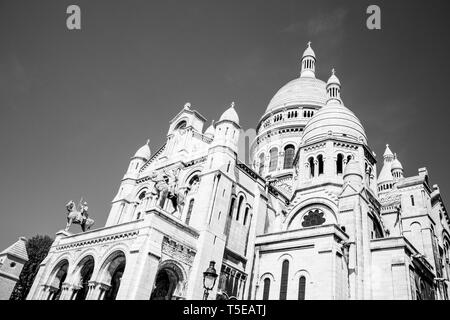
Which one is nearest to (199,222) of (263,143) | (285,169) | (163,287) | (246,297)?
Result: (163,287)

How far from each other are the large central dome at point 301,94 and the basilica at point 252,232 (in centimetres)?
1829

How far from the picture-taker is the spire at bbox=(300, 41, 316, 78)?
221 feet

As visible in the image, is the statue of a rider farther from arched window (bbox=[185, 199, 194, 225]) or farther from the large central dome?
the large central dome

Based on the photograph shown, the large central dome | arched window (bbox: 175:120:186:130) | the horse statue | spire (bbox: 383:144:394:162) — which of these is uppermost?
the large central dome

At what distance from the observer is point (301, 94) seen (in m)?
58.0

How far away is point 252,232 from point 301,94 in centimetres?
3470

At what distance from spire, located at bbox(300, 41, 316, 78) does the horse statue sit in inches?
1969

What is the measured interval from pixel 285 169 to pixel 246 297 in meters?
26.7

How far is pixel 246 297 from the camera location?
26.7 m

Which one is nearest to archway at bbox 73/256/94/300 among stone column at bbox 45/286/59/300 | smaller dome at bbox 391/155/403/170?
stone column at bbox 45/286/59/300

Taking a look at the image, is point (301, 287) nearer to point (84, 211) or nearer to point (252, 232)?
point (252, 232)

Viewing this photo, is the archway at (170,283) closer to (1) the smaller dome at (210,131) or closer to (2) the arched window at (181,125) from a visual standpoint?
(2) the arched window at (181,125)

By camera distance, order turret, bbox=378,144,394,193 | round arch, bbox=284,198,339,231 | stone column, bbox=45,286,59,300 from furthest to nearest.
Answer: turret, bbox=378,144,394,193, round arch, bbox=284,198,339,231, stone column, bbox=45,286,59,300

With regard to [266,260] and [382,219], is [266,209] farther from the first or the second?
[382,219]
